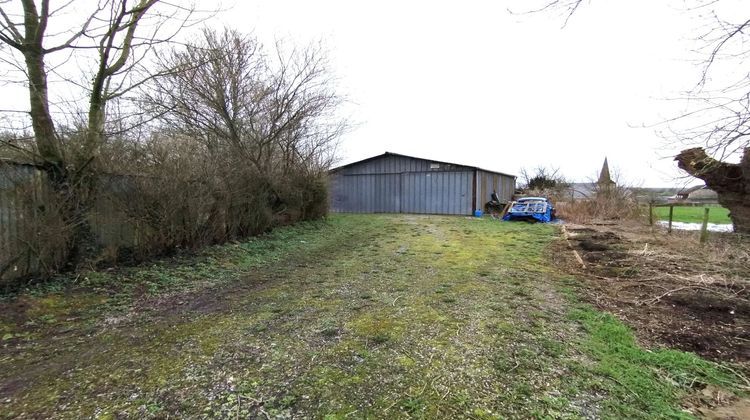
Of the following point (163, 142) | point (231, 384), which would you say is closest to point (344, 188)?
point (163, 142)

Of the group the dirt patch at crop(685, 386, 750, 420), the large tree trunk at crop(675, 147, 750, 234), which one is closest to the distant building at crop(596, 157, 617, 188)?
the large tree trunk at crop(675, 147, 750, 234)

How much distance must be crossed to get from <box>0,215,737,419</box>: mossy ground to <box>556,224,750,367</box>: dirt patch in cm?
37

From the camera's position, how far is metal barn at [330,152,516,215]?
1781 cm

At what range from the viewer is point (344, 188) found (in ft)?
71.1

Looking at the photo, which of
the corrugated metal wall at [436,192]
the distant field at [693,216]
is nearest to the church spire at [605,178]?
the distant field at [693,216]

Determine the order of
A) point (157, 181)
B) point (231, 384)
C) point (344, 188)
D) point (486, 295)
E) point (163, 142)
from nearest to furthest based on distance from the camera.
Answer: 1. point (231, 384)
2. point (486, 295)
3. point (157, 181)
4. point (163, 142)
5. point (344, 188)

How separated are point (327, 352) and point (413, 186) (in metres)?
16.7

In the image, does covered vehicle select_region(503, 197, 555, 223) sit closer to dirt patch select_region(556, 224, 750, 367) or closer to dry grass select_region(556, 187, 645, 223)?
dry grass select_region(556, 187, 645, 223)

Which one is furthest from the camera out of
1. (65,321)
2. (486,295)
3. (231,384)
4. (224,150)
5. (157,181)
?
(224,150)

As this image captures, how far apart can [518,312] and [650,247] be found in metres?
5.81

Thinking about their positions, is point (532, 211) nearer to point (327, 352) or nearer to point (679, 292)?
point (679, 292)

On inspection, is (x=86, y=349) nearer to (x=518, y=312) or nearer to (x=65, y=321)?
(x=65, y=321)

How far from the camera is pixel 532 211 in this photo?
1522 centimetres

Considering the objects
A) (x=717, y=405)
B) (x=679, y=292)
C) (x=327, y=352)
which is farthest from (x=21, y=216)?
(x=679, y=292)
